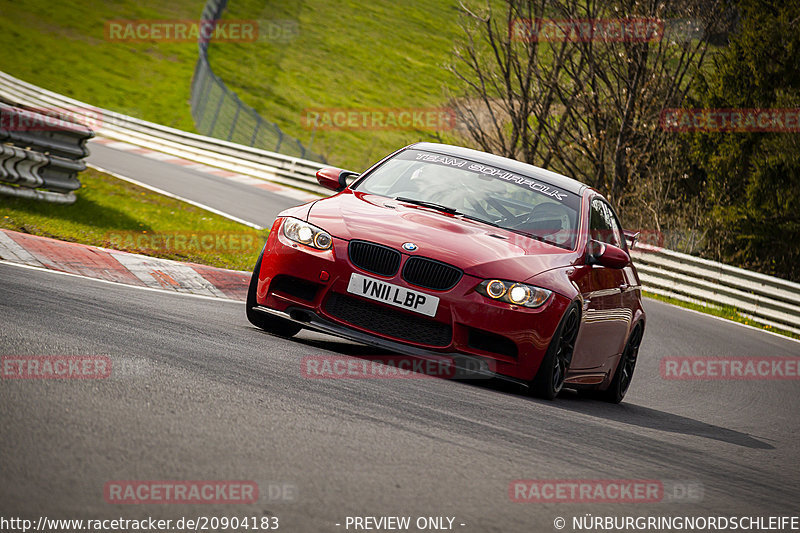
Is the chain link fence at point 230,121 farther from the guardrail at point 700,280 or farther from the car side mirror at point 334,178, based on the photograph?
the car side mirror at point 334,178

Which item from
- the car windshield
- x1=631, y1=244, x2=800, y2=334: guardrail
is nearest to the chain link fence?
x1=631, y1=244, x2=800, y2=334: guardrail

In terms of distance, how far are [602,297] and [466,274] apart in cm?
156

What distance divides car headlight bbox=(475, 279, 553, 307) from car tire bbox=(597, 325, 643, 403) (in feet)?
7.32

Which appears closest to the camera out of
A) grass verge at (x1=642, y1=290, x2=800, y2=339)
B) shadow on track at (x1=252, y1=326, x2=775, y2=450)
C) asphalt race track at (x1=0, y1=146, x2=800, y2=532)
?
asphalt race track at (x1=0, y1=146, x2=800, y2=532)

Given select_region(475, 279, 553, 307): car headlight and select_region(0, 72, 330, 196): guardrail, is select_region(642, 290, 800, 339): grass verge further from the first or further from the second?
select_region(475, 279, 553, 307): car headlight

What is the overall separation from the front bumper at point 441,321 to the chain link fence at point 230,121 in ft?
87.5

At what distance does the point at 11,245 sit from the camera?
930 cm

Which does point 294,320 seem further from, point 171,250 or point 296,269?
point 171,250

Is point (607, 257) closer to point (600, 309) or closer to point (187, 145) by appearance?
point (600, 309)

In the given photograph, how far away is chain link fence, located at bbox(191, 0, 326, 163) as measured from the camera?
34188 millimetres

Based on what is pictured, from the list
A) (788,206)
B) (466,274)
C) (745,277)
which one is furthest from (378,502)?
(788,206)

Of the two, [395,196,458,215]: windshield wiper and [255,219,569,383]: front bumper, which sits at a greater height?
[395,196,458,215]: windshield wiper

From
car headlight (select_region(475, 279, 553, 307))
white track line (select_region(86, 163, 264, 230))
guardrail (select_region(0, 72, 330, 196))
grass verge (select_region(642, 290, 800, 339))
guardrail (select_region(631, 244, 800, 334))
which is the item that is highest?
car headlight (select_region(475, 279, 553, 307))

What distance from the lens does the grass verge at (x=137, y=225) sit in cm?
1106
